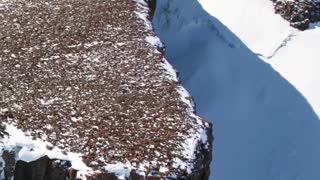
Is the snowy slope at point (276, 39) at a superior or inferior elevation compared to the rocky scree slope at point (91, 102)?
inferior

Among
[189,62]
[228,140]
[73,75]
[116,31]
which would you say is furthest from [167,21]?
[73,75]

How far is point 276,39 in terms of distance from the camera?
11.7 metres

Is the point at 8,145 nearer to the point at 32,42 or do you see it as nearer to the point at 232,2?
the point at 32,42

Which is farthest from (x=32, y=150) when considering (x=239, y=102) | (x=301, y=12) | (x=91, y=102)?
(x=301, y=12)

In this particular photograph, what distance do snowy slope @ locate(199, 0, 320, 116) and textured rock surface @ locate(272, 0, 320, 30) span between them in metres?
0.11

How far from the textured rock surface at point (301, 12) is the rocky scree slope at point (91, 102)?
13.1ft

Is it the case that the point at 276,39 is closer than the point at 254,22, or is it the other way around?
the point at 276,39

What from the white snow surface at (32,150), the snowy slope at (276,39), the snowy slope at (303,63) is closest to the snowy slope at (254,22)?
the snowy slope at (276,39)

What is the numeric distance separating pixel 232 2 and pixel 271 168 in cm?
401

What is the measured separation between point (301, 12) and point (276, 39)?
0.66 m

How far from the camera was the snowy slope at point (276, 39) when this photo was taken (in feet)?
35.5

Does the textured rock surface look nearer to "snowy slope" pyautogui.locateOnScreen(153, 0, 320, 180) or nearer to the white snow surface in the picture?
"snowy slope" pyautogui.locateOnScreen(153, 0, 320, 180)

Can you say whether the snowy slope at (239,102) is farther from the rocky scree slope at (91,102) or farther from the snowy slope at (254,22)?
the rocky scree slope at (91,102)

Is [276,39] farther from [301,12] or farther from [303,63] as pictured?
[303,63]
